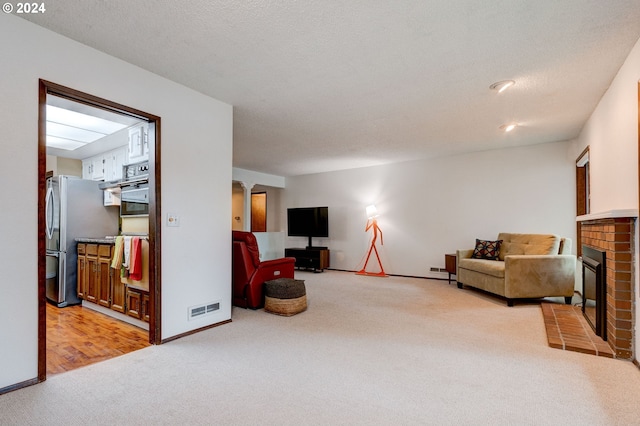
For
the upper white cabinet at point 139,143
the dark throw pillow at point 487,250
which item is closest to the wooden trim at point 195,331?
the upper white cabinet at point 139,143

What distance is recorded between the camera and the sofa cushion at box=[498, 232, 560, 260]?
4355 millimetres

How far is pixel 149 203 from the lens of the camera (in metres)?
2.75

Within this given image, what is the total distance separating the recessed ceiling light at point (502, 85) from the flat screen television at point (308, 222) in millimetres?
4639

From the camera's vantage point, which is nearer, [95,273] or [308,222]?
[95,273]

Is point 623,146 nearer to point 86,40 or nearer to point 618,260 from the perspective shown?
point 618,260

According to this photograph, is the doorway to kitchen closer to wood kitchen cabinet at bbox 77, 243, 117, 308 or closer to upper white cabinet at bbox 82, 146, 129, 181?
wood kitchen cabinet at bbox 77, 243, 117, 308

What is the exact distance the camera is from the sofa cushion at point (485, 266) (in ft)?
13.7

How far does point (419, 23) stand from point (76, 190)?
15.2 ft

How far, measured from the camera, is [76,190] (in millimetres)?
4266

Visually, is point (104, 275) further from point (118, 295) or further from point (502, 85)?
point (502, 85)

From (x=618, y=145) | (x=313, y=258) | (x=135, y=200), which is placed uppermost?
(x=618, y=145)

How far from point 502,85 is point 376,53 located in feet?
4.49

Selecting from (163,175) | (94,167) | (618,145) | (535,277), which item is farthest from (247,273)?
(618,145)

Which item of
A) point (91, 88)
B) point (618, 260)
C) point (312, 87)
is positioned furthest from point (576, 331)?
point (91, 88)
